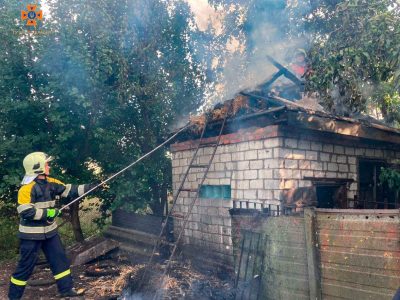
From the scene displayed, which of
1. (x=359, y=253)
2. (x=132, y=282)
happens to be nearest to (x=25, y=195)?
(x=132, y=282)

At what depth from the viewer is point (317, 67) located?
6434 mm

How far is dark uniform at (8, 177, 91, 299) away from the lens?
495 cm

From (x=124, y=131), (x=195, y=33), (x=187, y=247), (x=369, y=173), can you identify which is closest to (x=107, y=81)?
(x=124, y=131)

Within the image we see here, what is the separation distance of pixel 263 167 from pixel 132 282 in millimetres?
3139

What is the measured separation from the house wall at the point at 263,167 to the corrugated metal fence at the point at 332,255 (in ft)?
3.50

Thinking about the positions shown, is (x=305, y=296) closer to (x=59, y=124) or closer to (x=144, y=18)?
(x=59, y=124)

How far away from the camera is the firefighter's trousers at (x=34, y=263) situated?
16.2 ft

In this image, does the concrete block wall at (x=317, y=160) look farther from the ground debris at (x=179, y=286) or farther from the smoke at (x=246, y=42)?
the smoke at (x=246, y=42)

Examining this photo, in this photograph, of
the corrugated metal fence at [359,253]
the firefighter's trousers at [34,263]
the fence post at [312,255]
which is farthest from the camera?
the firefighter's trousers at [34,263]

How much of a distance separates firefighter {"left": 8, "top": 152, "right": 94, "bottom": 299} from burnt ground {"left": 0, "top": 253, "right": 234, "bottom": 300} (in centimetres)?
70

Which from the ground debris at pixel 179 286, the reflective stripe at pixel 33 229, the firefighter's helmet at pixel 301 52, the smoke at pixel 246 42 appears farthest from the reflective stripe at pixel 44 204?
the smoke at pixel 246 42

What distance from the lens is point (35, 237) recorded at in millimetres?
5059

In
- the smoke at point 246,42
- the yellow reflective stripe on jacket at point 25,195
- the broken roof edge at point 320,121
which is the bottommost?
the yellow reflective stripe on jacket at point 25,195

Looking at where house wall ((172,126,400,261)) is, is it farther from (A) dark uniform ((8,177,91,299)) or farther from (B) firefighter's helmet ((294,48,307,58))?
(A) dark uniform ((8,177,91,299))
